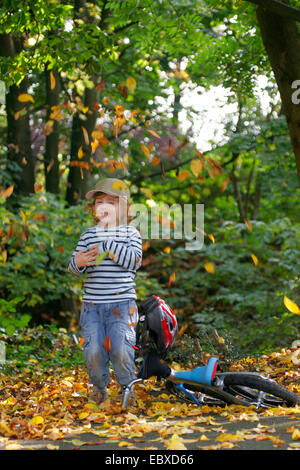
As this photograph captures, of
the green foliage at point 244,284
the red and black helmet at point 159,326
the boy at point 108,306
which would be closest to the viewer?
the red and black helmet at point 159,326

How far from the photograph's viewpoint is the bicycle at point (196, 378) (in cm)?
401

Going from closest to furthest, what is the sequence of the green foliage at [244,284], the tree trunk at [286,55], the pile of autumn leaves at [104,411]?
the pile of autumn leaves at [104,411] < the tree trunk at [286,55] < the green foliage at [244,284]

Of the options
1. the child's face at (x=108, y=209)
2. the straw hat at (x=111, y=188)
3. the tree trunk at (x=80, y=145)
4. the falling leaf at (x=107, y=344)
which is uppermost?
the tree trunk at (x=80, y=145)

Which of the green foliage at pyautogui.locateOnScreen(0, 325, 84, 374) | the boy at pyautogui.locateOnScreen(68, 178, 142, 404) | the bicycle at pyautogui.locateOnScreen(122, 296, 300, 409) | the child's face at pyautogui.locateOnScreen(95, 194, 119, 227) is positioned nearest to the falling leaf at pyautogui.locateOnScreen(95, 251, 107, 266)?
the boy at pyautogui.locateOnScreen(68, 178, 142, 404)

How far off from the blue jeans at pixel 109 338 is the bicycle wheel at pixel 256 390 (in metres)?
0.73

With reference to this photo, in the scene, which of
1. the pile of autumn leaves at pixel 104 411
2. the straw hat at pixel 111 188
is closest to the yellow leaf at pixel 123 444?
the pile of autumn leaves at pixel 104 411

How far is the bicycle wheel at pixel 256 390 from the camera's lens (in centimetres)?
396

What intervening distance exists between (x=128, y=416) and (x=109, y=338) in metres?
0.69

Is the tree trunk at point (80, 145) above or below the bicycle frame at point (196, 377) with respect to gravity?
above

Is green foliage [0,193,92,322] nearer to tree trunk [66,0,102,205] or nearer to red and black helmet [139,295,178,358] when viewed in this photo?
tree trunk [66,0,102,205]

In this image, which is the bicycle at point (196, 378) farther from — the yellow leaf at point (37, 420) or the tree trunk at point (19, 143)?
the tree trunk at point (19, 143)

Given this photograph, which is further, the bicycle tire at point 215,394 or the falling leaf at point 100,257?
the falling leaf at point 100,257

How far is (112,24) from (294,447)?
7792 mm

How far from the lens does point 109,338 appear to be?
4395 millimetres
